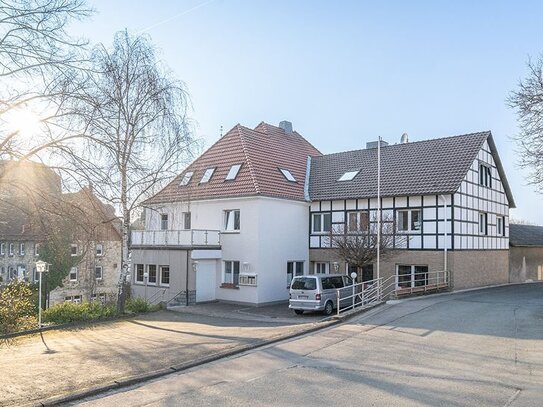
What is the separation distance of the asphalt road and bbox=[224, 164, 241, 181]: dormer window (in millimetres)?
13794

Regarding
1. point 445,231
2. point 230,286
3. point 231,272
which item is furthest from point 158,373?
point 445,231

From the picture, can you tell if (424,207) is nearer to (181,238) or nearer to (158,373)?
(181,238)

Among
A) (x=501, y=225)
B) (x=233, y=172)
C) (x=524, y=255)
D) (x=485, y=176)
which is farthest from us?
(x=524, y=255)

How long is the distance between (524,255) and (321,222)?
1603 cm

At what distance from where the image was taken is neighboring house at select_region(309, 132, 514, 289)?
78.8 ft

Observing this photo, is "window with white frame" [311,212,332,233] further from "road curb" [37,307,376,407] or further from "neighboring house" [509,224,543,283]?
"road curb" [37,307,376,407]

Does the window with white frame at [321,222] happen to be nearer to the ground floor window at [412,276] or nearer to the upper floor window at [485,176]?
the ground floor window at [412,276]

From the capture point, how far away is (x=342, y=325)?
15.2 m

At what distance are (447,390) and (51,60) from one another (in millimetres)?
9016

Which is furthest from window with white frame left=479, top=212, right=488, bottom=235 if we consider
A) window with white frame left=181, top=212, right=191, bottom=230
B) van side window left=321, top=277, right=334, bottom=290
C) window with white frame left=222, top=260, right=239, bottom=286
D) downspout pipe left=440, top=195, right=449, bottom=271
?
window with white frame left=181, top=212, right=191, bottom=230

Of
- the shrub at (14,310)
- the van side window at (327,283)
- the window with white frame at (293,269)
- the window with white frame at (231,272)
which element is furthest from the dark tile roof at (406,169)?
the shrub at (14,310)

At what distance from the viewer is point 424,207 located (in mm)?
24453

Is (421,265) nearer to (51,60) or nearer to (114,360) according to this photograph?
(114,360)

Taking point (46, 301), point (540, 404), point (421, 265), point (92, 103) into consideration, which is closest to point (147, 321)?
point (92, 103)
